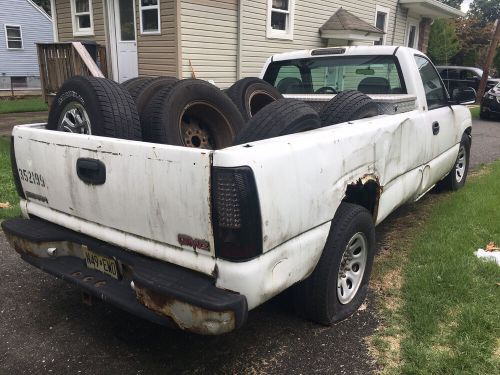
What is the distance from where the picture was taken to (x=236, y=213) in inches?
82.6

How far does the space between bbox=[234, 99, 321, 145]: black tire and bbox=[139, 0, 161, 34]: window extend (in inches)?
317

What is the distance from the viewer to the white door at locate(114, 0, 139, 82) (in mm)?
10906

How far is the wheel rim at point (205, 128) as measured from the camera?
3.20 meters

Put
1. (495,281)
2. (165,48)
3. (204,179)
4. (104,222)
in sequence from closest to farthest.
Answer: (204,179), (104,222), (495,281), (165,48)

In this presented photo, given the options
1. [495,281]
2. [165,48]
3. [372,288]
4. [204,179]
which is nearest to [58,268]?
[204,179]

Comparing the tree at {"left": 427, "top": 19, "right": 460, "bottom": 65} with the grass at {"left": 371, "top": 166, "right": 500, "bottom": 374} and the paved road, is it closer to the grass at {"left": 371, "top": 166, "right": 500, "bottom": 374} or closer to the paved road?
the grass at {"left": 371, "top": 166, "right": 500, "bottom": 374}

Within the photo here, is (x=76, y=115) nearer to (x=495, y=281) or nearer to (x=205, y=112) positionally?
(x=205, y=112)

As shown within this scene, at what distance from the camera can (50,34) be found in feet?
84.8

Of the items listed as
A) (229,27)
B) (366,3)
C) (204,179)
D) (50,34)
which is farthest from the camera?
(50,34)

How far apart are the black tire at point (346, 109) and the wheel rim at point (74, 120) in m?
1.60

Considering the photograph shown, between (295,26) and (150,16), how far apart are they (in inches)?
174

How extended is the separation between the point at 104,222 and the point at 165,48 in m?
8.10

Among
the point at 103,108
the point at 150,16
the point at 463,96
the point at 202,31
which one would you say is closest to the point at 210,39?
the point at 202,31

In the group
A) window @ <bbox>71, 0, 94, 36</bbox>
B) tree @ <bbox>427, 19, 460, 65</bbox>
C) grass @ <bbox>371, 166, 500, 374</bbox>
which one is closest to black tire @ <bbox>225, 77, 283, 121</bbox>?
grass @ <bbox>371, 166, 500, 374</bbox>
